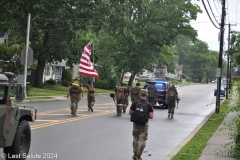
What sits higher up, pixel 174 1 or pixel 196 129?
pixel 174 1

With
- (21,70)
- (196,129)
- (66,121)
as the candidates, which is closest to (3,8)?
(21,70)

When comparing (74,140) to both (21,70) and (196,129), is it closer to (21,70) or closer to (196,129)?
(196,129)

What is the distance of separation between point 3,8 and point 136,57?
80.9 ft

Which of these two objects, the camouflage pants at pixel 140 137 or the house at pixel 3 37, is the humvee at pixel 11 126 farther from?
the house at pixel 3 37

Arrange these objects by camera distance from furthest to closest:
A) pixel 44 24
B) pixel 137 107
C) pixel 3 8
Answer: pixel 44 24 < pixel 3 8 < pixel 137 107

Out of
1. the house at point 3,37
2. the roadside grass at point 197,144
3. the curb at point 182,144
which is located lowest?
the curb at point 182,144

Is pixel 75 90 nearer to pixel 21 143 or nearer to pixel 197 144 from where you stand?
pixel 197 144

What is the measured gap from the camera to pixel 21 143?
9.13 meters

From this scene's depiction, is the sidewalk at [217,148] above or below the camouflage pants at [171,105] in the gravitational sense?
below

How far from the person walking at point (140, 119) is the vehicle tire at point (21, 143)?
7.88 feet

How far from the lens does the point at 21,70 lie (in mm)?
34312

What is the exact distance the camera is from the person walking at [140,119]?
32.4 ft

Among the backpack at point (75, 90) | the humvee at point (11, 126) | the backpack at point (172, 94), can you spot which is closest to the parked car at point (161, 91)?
the backpack at point (172, 94)

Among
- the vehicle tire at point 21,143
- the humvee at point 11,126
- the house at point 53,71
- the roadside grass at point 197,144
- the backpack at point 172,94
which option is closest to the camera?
the humvee at point 11,126
